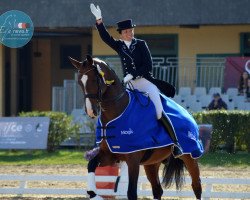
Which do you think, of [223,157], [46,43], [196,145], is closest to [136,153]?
[196,145]

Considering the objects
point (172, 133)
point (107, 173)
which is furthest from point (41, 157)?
point (172, 133)

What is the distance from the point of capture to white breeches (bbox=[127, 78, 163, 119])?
11.1 m

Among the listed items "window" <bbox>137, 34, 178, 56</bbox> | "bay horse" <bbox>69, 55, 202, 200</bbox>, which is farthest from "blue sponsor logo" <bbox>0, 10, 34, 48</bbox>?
"bay horse" <bbox>69, 55, 202, 200</bbox>

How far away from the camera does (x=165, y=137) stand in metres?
11.1

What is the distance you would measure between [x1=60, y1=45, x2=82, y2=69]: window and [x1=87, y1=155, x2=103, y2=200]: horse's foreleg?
21716mm

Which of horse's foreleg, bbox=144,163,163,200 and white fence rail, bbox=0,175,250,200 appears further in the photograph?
white fence rail, bbox=0,175,250,200

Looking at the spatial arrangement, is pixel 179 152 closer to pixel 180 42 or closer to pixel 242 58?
pixel 242 58

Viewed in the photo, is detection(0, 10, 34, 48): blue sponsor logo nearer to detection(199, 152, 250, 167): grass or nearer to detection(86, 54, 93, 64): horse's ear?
detection(199, 152, 250, 167): grass

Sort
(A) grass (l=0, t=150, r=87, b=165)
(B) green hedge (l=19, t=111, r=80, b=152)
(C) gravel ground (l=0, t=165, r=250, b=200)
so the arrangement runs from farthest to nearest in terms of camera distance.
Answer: (B) green hedge (l=19, t=111, r=80, b=152)
(A) grass (l=0, t=150, r=87, b=165)
(C) gravel ground (l=0, t=165, r=250, b=200)

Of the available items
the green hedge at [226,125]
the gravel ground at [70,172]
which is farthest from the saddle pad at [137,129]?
the green hedge at [226,125]

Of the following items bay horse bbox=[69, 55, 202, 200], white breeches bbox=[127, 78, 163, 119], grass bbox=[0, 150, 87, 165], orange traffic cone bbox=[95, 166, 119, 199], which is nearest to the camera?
bay horse bbox=[69, 55, 202, 200]

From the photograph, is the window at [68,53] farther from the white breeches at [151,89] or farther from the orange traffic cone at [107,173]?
the white breeches at [151,89]

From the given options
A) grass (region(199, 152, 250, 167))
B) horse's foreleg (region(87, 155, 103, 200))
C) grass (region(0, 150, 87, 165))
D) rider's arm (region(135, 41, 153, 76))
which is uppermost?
rider's arm (region(135, 41, 153, 76))

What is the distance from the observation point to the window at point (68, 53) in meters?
32.5
